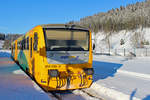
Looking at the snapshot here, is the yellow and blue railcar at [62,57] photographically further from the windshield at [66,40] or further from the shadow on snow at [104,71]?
the shadow on snow at [104,71]

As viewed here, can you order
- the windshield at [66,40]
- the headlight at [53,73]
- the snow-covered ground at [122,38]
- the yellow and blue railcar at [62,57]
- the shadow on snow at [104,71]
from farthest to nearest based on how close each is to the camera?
the snow-covered ground at [122,38]
the shadow on snow at [104,71]
the windshield at [66,40]
the yellow and blue railcar at [62,57]
the headlight at [53,73]

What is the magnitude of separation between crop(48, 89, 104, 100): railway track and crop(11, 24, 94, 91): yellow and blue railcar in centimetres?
29

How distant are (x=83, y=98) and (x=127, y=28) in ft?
189

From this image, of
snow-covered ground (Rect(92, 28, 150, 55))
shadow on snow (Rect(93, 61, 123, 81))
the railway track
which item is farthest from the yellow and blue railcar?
snow-covered ground (Rect(92, 28, 150, 55))

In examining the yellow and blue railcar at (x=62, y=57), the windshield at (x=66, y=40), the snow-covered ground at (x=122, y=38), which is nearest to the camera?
the yellow and blue railcar at (x=62, y=57)

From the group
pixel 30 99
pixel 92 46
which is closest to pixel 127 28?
pixel 92 46

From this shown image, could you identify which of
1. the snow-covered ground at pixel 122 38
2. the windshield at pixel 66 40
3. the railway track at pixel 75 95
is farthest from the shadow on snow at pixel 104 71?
the snow-covered ground at pixel 122 38

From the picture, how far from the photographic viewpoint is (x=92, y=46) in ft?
28.3

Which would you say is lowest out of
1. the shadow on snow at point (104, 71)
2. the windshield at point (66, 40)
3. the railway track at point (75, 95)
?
the railway track at point (75, 95)

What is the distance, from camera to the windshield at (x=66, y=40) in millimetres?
7477

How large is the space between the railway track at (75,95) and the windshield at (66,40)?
1869 millimetres

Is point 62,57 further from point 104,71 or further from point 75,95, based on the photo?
point 104,71

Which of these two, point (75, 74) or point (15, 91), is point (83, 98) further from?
point (15, 91)

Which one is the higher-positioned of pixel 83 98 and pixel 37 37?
pixel 37 37
